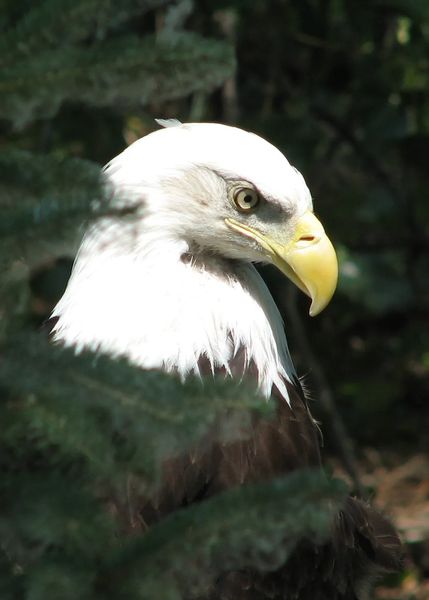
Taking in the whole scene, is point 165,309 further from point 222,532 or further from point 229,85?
point 229,85

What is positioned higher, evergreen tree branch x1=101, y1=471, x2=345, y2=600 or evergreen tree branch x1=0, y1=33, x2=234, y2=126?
evergreen tree branch x1=0, y1=33, x2=234, y2=126

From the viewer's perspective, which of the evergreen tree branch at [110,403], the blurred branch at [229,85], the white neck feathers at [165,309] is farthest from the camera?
the blurred branch at [229,85]

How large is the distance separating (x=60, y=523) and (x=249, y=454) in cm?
163

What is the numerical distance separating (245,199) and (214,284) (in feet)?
0.69

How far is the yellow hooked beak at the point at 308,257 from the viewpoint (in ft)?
8.22

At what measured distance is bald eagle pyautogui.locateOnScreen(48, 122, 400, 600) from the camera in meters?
2.45

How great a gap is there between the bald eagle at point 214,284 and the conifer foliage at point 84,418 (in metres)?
1.34

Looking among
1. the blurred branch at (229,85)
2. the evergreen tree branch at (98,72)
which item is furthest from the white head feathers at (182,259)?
the blurred branch at (229,85)

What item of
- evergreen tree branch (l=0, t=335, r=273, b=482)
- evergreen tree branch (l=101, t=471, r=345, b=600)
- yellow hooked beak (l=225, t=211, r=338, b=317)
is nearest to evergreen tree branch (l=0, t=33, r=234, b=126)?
evergreen tree branch (l=0, t=335, r=273, b=482)

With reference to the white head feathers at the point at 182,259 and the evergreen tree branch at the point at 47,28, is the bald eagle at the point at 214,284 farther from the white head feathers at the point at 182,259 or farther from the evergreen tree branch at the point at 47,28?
the evergreen tree branch at the point at 47,28

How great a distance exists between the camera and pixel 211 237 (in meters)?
2.59

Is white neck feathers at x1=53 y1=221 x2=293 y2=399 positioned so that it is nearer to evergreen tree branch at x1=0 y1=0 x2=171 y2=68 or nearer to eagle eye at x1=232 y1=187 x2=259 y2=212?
eagle eye at x1=232 y1=187 x2=259 y2=212

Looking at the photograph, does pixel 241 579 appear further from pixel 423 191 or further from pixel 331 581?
pixel 423 191

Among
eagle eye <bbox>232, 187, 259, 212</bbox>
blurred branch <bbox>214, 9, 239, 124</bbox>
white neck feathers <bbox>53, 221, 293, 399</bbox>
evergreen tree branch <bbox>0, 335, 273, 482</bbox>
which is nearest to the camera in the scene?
evergreen tree branch <bbox>0, 335, 273, 482</bbox>
